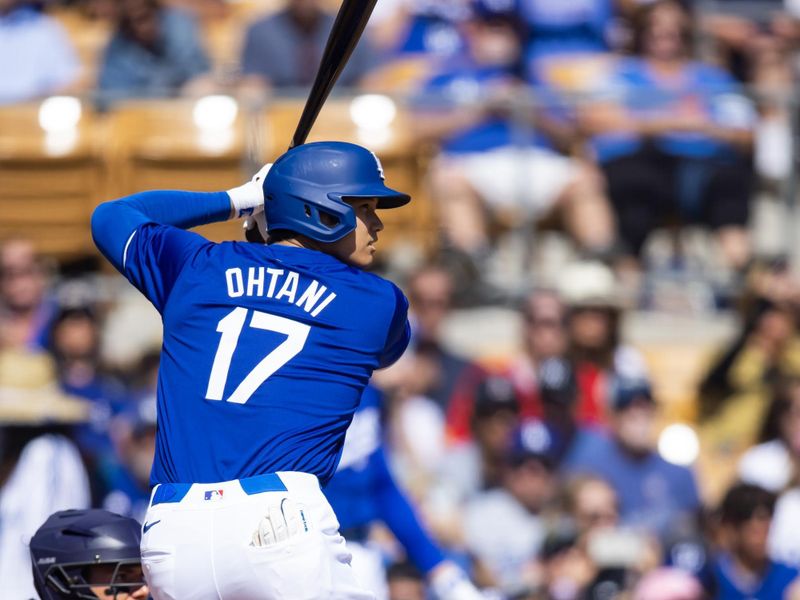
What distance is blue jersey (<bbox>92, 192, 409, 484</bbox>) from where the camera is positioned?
143 inches

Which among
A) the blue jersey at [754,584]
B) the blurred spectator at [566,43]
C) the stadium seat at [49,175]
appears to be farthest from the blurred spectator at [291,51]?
the blue jersey at [754,584]

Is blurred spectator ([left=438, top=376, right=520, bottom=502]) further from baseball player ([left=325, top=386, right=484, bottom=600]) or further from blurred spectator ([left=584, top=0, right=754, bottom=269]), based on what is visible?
baseball player ([left=325, top=386, right=484, bottom=600])

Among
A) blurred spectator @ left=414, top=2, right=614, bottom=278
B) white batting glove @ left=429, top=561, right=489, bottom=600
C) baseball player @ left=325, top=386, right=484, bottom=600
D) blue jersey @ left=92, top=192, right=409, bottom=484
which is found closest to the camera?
blue jersey @ left=92, top=192, right=409, bottom=484

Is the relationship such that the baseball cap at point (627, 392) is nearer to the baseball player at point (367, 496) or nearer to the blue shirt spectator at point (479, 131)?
the blue shirt spectator at point (479, 131)

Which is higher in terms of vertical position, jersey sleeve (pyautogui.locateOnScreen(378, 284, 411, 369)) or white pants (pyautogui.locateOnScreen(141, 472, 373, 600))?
jersey sleeve (pyautogui.locateOnScreen(378, 284, 411, 369))

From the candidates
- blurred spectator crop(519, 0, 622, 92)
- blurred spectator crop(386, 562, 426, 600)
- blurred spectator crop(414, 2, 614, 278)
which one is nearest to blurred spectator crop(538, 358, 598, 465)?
blurred spectator crop(414, 2, 614, 278)

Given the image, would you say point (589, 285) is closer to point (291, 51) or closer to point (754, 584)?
point (754, 584)

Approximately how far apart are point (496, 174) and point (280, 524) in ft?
17.3

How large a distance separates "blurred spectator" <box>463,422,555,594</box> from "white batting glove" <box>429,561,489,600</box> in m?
1.67

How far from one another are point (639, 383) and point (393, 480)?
2255 millimetres

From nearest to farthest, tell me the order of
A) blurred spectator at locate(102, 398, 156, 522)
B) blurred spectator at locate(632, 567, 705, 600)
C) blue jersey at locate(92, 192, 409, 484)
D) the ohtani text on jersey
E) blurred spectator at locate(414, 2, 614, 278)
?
blue jersey at locate(92, 192, 409, 484) < the ohtani text on jersey < blurred spectator at locate(632, 567, 705, 600) < blurred spectator at locate(102, 398, 156, 522) < blurred spectator at locate(414, 2, 614, 278)

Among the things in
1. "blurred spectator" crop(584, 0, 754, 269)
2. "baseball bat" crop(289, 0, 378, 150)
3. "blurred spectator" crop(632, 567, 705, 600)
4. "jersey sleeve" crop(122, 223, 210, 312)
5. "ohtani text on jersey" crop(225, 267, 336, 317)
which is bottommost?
"blurred spectator" crop(632, 567, 705, 600)

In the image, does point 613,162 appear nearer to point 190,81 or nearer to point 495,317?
point 495,317

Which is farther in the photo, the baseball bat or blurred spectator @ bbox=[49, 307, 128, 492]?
blurred spectator @ bbox=[49, 307, 128, 492]
